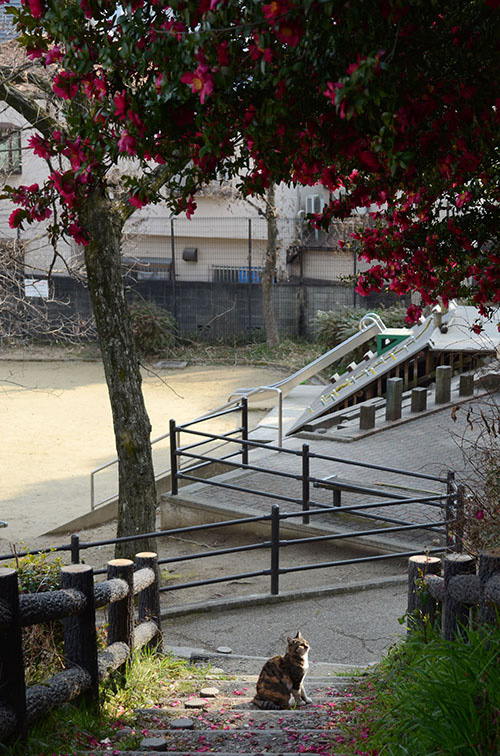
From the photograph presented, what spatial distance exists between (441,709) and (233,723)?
1.80 m

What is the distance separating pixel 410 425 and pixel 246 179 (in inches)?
400

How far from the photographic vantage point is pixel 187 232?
111 feet

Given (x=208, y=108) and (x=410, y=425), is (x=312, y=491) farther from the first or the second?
(x=208, y=108)

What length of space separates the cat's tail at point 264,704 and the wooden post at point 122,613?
83cm

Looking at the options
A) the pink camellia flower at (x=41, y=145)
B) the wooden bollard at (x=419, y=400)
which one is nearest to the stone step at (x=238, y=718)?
the pink camellia flower at (x=41, y=145)

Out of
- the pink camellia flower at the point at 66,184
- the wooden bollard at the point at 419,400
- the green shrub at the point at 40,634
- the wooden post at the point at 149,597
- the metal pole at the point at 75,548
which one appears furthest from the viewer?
the wooden bollard at the point at 419,400

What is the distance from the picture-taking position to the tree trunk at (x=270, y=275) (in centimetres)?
2717

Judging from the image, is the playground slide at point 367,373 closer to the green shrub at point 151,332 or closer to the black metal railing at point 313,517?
the black metal railing at point 313,517

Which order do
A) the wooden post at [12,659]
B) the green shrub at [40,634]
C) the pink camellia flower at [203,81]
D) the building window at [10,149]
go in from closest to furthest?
the pink camellia flower at [203,81] → the wooden post at [12,659] → the green shrub at [40,634] → the building window at [10,149]

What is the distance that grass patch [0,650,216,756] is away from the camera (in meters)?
4.07

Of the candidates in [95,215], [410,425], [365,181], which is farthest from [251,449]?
[365,181]

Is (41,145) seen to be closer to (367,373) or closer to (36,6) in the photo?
(36,6)

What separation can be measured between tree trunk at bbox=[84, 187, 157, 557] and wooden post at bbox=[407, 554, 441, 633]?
4823mm

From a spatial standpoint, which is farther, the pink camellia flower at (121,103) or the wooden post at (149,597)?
the wooden post at (149,597)
